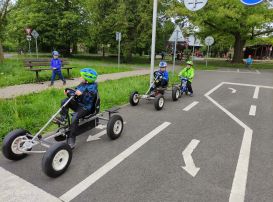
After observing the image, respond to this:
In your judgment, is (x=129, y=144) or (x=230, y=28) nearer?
(x=129, y=144)

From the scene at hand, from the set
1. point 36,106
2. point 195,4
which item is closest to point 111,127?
point 36,106

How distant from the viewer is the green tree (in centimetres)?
2116

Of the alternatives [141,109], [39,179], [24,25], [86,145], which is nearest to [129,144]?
[86,145]

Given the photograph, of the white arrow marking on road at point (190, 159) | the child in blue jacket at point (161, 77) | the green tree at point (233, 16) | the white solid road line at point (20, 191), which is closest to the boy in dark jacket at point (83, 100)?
the white solid road line at point (20, 191)

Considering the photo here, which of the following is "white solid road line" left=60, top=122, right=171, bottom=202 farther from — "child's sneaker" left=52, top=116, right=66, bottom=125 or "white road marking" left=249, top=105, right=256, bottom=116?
"white road marking" left=249, top=105, right=256, bottom=116

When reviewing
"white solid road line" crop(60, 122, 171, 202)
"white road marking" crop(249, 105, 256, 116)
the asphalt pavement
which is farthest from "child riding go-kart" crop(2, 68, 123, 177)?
"white road marking" crop(249, 105, 256, 116)

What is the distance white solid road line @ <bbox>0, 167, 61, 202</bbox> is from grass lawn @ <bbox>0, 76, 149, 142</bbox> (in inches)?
68.6

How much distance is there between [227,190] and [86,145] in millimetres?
2635

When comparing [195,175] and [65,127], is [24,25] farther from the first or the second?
[195,175]

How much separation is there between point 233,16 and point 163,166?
20.8 meters

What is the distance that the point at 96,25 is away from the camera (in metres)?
24.0

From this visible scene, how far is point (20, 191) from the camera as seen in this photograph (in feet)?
10.3

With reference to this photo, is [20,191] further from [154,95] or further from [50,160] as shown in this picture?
[154,95]

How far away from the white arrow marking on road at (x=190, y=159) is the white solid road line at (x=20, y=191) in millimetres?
1983
